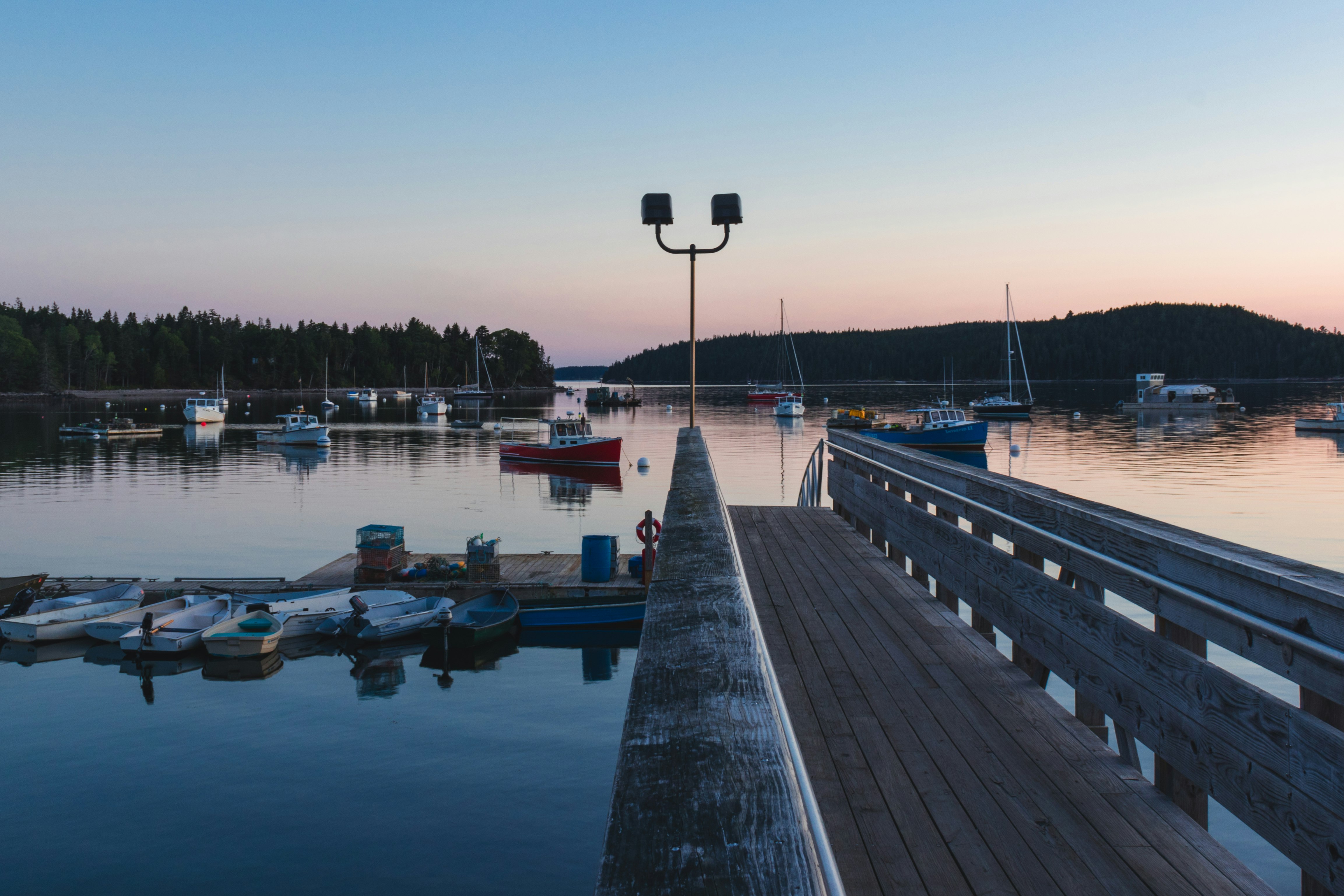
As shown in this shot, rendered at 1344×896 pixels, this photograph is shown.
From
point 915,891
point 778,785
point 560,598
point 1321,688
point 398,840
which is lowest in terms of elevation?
point 398,840

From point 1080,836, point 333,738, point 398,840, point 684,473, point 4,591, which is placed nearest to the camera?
point 1080,836

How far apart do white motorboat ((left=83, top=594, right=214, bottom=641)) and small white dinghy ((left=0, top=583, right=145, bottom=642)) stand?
0.25m

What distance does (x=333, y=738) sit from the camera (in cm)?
1516

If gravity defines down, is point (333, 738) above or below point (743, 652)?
below

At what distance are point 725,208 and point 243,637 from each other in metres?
13.6

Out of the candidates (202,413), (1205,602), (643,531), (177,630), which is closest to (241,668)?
(177,630)

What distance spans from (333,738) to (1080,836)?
14.3 m

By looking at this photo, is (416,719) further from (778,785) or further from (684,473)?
(778,785)

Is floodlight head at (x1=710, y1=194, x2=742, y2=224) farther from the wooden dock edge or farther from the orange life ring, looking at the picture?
the wooden dock edge

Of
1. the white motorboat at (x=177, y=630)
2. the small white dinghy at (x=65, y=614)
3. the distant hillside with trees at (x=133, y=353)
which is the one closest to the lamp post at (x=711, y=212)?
the white motorboat at (x=177, y=630)

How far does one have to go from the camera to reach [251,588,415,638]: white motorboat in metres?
19.9

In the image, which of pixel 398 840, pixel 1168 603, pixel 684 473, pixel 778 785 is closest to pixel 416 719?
pixel 398 840

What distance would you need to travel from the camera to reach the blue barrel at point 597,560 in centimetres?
2092

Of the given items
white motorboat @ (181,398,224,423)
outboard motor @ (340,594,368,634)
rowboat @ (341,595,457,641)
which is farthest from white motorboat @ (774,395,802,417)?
outboard motor @ (340,594,368,634)
